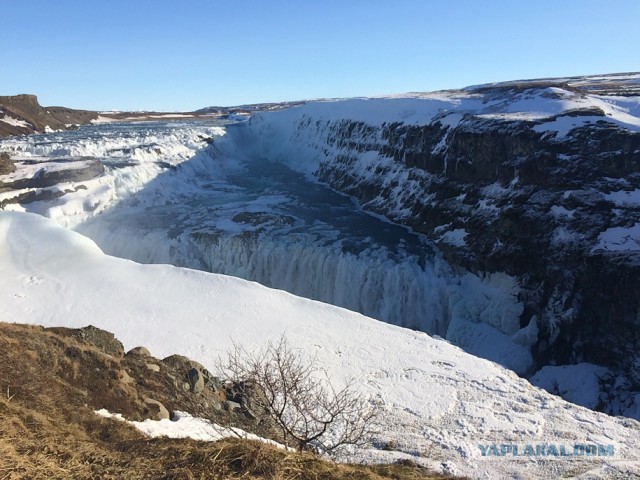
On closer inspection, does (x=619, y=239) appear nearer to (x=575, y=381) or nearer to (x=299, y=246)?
(x=575, y=381)

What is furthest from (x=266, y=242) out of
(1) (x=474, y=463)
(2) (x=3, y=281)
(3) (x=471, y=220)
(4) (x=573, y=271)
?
(1) (x=474, y=463)

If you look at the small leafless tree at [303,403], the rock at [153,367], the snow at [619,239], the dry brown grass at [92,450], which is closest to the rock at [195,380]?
the small leafless tree at [303,403]

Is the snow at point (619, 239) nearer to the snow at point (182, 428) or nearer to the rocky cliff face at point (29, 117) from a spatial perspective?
the snow at point (182, 428)

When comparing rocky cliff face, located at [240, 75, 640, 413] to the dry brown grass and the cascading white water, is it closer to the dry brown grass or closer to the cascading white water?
the cascading white water

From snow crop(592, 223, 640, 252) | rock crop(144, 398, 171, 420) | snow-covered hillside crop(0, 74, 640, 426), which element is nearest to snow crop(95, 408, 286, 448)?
rock crop(144, 398, 171, 420)

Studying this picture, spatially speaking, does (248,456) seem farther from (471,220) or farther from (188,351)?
(471,220)

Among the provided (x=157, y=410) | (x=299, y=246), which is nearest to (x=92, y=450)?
(x=157, y=410)
